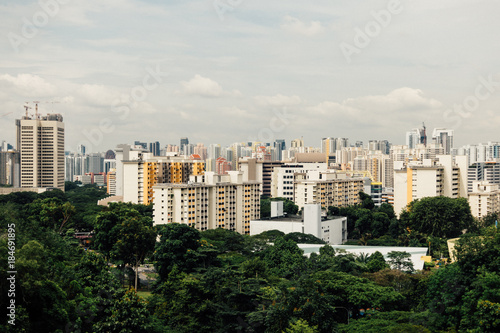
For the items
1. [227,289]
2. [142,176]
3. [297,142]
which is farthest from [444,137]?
[227,289]


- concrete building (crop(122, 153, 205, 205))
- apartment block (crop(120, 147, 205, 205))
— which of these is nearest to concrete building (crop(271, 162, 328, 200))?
apartment block (crop(120, 147, 205, 205))

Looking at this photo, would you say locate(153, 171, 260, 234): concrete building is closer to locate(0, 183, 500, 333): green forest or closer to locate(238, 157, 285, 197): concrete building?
locate(0, 183, 500, 333): green forest

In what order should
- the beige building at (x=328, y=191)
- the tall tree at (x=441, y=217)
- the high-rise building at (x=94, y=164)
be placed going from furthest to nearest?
the high-rise building at (x=94, y=164)
the beige building at (x=328, y=191)
the tall tree at (x=441, y=217)

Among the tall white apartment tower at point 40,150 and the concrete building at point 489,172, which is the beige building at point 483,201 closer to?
the concrete building at point 489,172

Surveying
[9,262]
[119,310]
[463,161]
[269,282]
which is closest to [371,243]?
[463,161]

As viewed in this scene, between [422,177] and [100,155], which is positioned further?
[100,155]

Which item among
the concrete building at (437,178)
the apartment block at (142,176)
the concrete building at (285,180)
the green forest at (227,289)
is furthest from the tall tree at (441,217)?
the apartment block at (142,176)

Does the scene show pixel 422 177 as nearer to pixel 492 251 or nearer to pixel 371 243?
pixel 371 243
